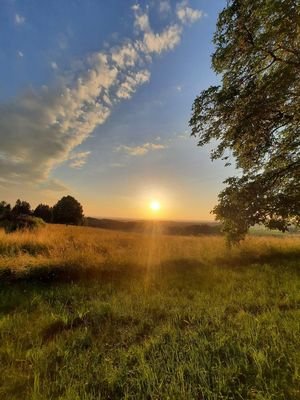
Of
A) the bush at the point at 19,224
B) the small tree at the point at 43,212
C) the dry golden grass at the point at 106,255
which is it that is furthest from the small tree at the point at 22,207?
the dry golden grass at the point at 106,255

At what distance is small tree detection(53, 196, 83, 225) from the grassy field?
37098 mm

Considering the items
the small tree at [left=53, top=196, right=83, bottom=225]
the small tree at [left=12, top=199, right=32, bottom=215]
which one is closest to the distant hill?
the small tree at [left=53, top=196, right=83, bottom=225]

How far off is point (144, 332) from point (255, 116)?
6.08 m

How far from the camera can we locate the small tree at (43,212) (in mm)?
45531

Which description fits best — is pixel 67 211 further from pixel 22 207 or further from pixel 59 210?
pixel 22 207

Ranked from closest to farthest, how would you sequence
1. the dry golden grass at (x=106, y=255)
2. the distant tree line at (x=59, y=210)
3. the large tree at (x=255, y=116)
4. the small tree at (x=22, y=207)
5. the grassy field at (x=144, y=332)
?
the grassy field at (x=144, y=332)
the large tree at (x=255, y=116)
the dry golden grass at (x=106, y=255)
the small tree at (x=22, y=207)
the distant tree line at (x=59, y=210)

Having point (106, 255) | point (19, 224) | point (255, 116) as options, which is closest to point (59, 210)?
point (19, 224)

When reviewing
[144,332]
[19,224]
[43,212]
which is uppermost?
[43,212]

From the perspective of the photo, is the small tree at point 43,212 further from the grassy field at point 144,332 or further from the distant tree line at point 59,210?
the grassy field at point 144,332

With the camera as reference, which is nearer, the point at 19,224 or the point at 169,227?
the point at 19,224

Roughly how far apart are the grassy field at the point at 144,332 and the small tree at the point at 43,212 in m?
38.3

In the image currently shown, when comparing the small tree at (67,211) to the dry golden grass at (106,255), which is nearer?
the dry golden grass at (106,255)

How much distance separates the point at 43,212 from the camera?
45.9m

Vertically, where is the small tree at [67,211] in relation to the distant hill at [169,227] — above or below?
above
